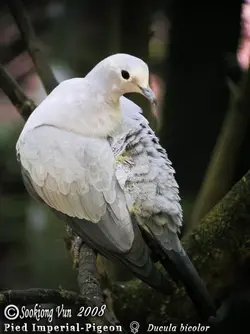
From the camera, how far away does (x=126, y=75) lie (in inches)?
35.9

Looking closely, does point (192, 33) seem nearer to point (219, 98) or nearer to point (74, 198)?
point (219, 98)

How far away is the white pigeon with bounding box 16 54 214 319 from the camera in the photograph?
0.93 m

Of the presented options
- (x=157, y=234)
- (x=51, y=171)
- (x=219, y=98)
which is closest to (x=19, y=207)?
(x=51, y=171)

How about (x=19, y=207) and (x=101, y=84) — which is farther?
(x=19, y=207)

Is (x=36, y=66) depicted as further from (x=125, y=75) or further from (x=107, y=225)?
(x=107, y=225)

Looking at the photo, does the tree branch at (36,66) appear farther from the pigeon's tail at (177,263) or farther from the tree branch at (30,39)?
the pigeon's tail at (177,263)

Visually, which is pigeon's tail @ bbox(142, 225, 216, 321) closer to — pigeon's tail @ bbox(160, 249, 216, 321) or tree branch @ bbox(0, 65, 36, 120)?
pigeon's tail @ bbox(160, 249, 216, 321)

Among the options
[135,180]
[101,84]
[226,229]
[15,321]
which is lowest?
[15,321]

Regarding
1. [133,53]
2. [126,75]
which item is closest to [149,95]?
[126,75]

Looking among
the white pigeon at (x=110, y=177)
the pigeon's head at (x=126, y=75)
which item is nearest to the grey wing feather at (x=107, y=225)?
the white pigeon at (x=110, y=177)

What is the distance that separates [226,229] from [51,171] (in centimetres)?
33

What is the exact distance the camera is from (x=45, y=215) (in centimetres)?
108

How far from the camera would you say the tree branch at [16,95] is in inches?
42.7

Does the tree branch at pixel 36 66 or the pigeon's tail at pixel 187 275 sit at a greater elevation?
the tree branch at pixel 36 66
